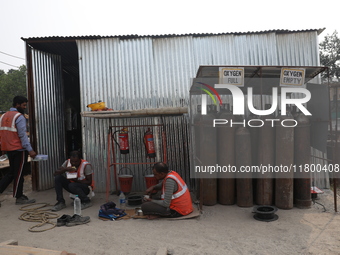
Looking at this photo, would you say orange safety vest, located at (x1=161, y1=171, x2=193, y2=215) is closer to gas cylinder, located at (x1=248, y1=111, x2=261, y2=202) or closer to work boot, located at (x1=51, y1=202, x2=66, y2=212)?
gas cylinder, located at (x1=248, y1=111, x2=261, y2=202)

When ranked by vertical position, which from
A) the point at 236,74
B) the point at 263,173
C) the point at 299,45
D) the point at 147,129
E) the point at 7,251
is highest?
the point at 299,45

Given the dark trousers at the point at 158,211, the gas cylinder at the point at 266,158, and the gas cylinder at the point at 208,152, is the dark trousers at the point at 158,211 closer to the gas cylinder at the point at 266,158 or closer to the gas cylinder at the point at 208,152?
the gas cylinder at the point at 208,152

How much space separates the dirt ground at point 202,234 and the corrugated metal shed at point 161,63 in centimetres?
219

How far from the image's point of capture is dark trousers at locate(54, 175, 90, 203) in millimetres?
5629

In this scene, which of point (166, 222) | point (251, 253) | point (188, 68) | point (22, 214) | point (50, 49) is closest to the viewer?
point (251, 253)

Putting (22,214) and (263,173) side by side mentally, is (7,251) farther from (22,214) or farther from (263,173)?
(263,173)

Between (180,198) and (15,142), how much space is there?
3762mm

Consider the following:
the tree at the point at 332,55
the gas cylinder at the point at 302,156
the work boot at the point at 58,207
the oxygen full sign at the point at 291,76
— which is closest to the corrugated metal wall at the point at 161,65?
the work boot at the point at 58,207

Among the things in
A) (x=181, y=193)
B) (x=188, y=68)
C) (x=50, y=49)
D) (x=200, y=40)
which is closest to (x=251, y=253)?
(x=181, y=193)

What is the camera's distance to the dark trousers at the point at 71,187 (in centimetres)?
563

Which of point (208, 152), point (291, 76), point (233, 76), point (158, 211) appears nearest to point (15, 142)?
point (158, 211)

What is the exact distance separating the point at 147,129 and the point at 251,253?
4.11 metres

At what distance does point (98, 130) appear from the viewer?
277 inches

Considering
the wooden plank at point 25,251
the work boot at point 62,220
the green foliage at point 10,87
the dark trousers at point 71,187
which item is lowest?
the work boot at point 62,220
